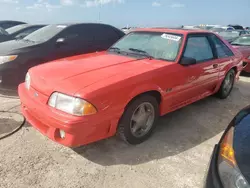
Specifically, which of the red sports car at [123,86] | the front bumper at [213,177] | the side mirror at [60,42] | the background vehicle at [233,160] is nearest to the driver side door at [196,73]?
the red sports car at [123,86]

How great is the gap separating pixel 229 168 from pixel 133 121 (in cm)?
161

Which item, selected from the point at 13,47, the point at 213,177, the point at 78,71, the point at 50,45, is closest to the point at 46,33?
the point at 50,45

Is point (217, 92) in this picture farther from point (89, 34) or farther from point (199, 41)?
point (89, 34)

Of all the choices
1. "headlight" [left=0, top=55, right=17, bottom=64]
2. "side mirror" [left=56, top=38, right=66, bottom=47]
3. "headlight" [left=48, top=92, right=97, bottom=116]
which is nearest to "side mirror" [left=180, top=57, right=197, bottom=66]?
"headlight" [left=48, top=92, right=97, bottom=116]

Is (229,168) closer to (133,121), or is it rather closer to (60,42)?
(133,121)

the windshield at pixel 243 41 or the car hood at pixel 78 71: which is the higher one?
the car hood at pixel 78 71

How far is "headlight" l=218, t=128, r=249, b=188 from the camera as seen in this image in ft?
4.81

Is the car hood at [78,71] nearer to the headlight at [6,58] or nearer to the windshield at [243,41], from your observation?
the headlight at [6,58]

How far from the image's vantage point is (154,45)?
12.1 feet

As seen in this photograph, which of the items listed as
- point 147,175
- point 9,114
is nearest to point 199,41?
point 147,175

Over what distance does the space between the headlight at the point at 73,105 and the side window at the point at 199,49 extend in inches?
72.1

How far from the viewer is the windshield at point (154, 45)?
139 inches

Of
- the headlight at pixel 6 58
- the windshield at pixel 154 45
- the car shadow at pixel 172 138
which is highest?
the windshield at pixel 154 45

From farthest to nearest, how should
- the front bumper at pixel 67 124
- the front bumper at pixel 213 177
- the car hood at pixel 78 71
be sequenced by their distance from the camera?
the car hood at pixel 78 71 < the front bumper at pixel 67 124 < the front bumper at pixel 213 177
